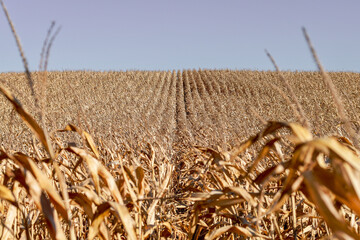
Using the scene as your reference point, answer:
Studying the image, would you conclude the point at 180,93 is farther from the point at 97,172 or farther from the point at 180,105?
the point at 97,172

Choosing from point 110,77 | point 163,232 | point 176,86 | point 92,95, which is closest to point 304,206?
point 163,232

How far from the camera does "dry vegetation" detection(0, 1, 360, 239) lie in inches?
46.5

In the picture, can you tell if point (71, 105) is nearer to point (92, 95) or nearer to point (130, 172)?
point (92, 95)

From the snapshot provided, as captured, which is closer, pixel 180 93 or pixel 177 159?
pixel 177 159

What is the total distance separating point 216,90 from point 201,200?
2323cm

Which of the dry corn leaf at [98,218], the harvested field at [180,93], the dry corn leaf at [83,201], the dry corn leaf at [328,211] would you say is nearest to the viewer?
the dry corn leaf at [328,211]

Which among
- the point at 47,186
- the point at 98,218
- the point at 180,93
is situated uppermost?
the point at 180,93

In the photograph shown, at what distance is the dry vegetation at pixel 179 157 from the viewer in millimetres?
1181

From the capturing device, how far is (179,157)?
244 inches

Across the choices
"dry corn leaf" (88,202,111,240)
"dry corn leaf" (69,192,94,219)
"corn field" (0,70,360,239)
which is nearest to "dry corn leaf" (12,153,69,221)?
"corn field" (0,70,360,239)

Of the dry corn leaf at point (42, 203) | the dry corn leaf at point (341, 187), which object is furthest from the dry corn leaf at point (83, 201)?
the dry corn leaf at point (341, 187)

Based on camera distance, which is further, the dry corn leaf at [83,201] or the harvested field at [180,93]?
the harvested field at [180,93]

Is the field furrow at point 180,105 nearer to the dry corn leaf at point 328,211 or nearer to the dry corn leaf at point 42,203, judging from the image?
the dry corn leaf at point 42,203

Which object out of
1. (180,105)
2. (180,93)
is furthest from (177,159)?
(180,93)
